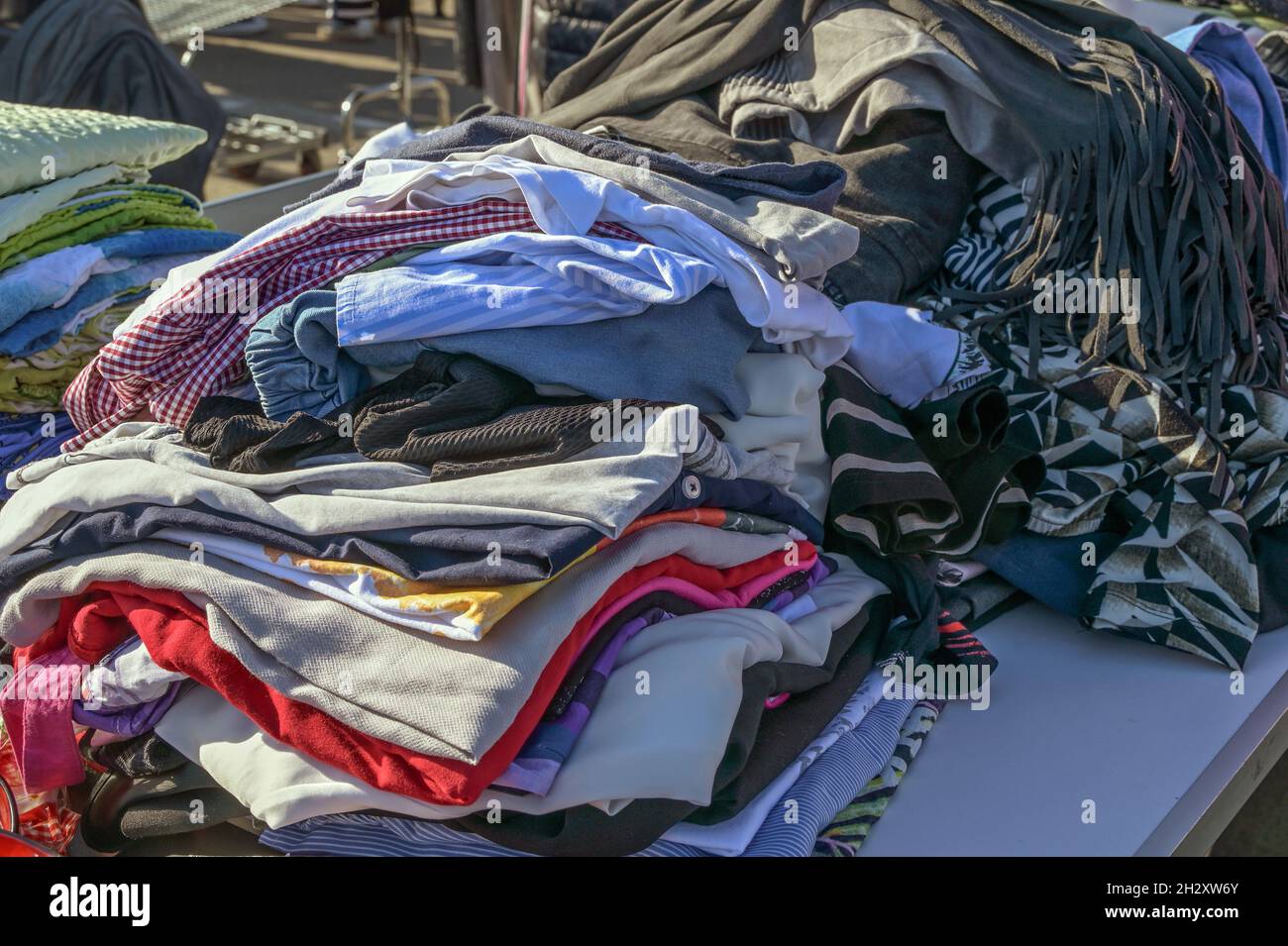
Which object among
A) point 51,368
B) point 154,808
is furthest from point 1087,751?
point 51,368

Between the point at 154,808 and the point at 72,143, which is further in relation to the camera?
the point at 72,143

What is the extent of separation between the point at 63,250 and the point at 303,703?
0.71 meters

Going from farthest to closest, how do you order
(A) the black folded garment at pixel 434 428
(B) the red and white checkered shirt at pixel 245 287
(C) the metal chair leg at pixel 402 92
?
(C) the metal chair leg at pixel 402 92, (B) the red and white checkered shirt at pixel 245 287, (A) the black folded garment at pixel 434 428

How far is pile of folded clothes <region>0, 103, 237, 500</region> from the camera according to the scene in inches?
53.2

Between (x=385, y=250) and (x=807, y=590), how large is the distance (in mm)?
504

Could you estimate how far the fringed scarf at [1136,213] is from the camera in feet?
4.61

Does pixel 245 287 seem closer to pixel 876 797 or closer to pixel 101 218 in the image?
pixel 101 218

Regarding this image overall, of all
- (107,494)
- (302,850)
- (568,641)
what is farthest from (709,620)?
(107,494)

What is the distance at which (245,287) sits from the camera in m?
1.17

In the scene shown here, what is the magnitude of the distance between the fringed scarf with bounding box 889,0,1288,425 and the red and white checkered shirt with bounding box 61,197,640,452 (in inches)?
21.9

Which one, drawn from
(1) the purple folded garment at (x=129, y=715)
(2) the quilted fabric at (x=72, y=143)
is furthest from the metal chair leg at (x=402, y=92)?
(1) the purple folded garment at (x=129, y=715)

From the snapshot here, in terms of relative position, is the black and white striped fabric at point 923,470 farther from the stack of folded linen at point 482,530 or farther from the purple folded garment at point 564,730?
the purple folded garment at point 564,730
